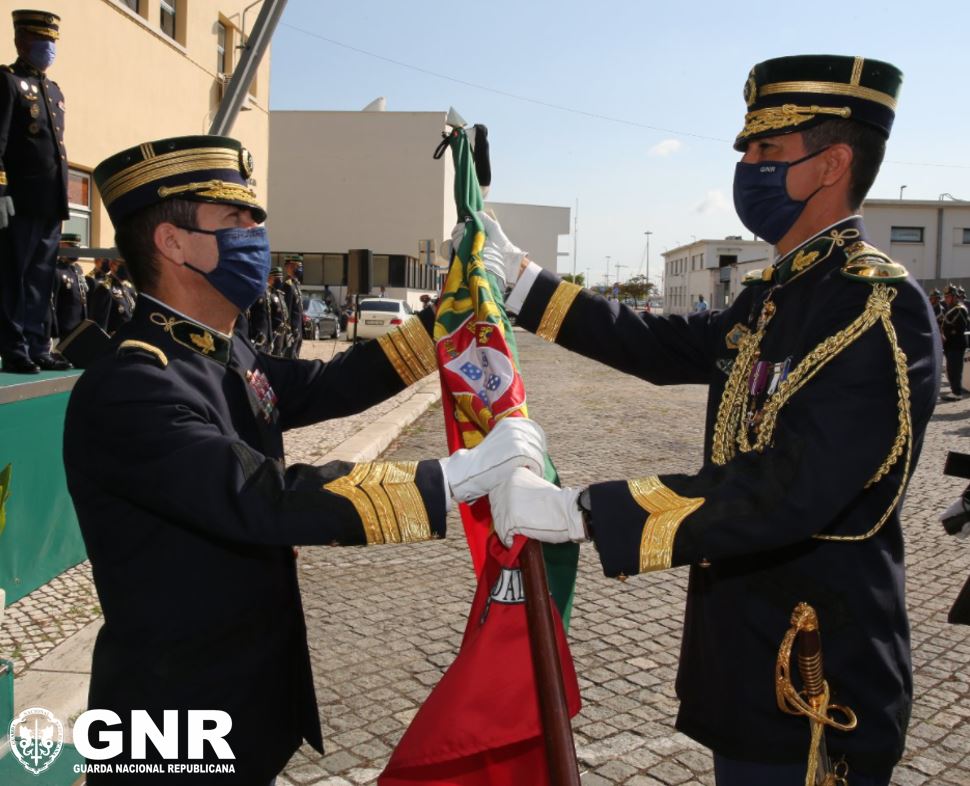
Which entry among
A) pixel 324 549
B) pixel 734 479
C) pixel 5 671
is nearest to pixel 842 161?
pixel 734 479

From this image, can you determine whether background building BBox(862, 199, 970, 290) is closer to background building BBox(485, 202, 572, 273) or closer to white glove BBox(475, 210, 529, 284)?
background building BBox(485, 202, 572, 273)

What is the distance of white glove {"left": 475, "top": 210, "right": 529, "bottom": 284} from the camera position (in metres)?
2.74

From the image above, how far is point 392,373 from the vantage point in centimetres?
287

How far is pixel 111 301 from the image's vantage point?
37.9 ft

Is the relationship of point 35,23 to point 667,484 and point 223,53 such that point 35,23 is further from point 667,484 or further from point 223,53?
point 223,53

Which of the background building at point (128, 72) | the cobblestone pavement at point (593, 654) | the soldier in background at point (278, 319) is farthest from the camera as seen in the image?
the soldier in background at point (278, 319)

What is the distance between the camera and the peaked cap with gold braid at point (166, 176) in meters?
2.23

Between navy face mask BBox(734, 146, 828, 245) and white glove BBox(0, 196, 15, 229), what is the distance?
471 centimetres

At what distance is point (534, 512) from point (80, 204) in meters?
12.0

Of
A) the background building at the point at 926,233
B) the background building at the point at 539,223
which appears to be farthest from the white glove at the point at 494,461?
the background building at the point at 539,223

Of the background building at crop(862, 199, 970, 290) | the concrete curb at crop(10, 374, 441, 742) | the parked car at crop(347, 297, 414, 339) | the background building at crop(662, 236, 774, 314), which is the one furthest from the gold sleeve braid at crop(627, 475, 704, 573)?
the background building at crop(662, 236, 774, 314)

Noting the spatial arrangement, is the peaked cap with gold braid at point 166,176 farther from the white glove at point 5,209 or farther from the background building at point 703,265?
the background building at point 703,265

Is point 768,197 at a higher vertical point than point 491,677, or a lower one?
higher

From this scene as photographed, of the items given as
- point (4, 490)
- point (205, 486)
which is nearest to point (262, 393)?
point (205, 486)
